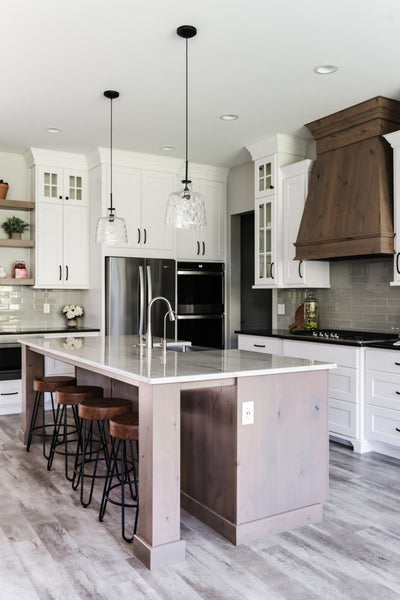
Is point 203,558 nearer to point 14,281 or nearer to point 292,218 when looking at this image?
point 292,218

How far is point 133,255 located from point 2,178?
1719 mm

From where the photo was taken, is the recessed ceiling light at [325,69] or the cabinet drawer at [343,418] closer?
the recessed ceiling light at [325,69]

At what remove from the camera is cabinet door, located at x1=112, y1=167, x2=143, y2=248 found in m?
6.02

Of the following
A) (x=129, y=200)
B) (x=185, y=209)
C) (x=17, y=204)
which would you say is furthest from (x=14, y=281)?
(x=185, y=209)

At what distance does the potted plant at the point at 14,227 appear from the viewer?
19.6 feet

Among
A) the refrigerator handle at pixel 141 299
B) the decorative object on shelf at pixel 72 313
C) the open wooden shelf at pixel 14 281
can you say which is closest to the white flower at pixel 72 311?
the decorative object on shelf at pixel 72 313

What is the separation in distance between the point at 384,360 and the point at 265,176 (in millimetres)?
2397

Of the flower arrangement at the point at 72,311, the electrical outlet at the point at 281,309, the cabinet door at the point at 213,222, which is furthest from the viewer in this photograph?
the cabinet door at the point at 213,222

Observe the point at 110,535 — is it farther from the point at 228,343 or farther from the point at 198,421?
the point at 228,343

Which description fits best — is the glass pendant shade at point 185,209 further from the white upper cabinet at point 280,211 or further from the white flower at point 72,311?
the white flower at point 72,311

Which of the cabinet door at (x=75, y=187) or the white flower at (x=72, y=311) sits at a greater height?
A: the cabinet door at (x=75, y=187)

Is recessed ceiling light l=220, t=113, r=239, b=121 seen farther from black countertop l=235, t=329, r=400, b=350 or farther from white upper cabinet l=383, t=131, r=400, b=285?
black countertop l=235, t=329, r=400, b=350

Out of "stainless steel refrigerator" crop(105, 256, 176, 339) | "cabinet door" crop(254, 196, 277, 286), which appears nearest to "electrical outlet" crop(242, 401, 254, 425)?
"cabinet door" crop(254, 196, 277, 286)

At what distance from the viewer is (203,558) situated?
252 cm
